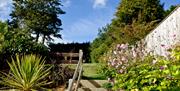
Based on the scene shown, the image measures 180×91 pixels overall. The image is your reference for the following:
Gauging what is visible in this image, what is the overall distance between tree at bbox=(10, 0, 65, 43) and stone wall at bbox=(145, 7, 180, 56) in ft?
101

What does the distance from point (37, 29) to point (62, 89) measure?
3527 centimetres

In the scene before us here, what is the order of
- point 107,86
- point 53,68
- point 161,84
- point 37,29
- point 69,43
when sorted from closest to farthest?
point 161,84, point 107,86, point 53,68, point 69,43, point 37,29

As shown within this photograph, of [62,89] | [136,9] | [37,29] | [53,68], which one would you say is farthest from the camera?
[37,29]

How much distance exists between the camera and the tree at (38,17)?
154 feet

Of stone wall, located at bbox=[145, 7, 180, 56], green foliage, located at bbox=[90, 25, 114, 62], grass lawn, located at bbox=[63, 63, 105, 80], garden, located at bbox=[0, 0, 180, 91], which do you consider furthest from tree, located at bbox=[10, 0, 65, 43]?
stone wall, located at bbox=[145, 7, 180, 56]

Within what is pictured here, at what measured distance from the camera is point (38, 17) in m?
47.1

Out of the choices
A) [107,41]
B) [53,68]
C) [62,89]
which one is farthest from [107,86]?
[107,41]

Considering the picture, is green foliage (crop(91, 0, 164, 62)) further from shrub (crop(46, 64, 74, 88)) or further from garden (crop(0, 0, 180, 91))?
shrub (crop(46, 64, 74, 88))

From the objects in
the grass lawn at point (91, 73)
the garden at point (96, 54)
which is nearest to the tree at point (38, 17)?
the garden at point (96, 54)

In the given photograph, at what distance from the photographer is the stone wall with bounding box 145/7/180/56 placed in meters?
14.0

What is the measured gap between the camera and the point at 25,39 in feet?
51.4

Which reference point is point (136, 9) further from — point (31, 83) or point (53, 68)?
point (31, 83)

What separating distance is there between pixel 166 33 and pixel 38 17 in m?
33.1

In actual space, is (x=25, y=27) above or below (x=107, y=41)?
above
